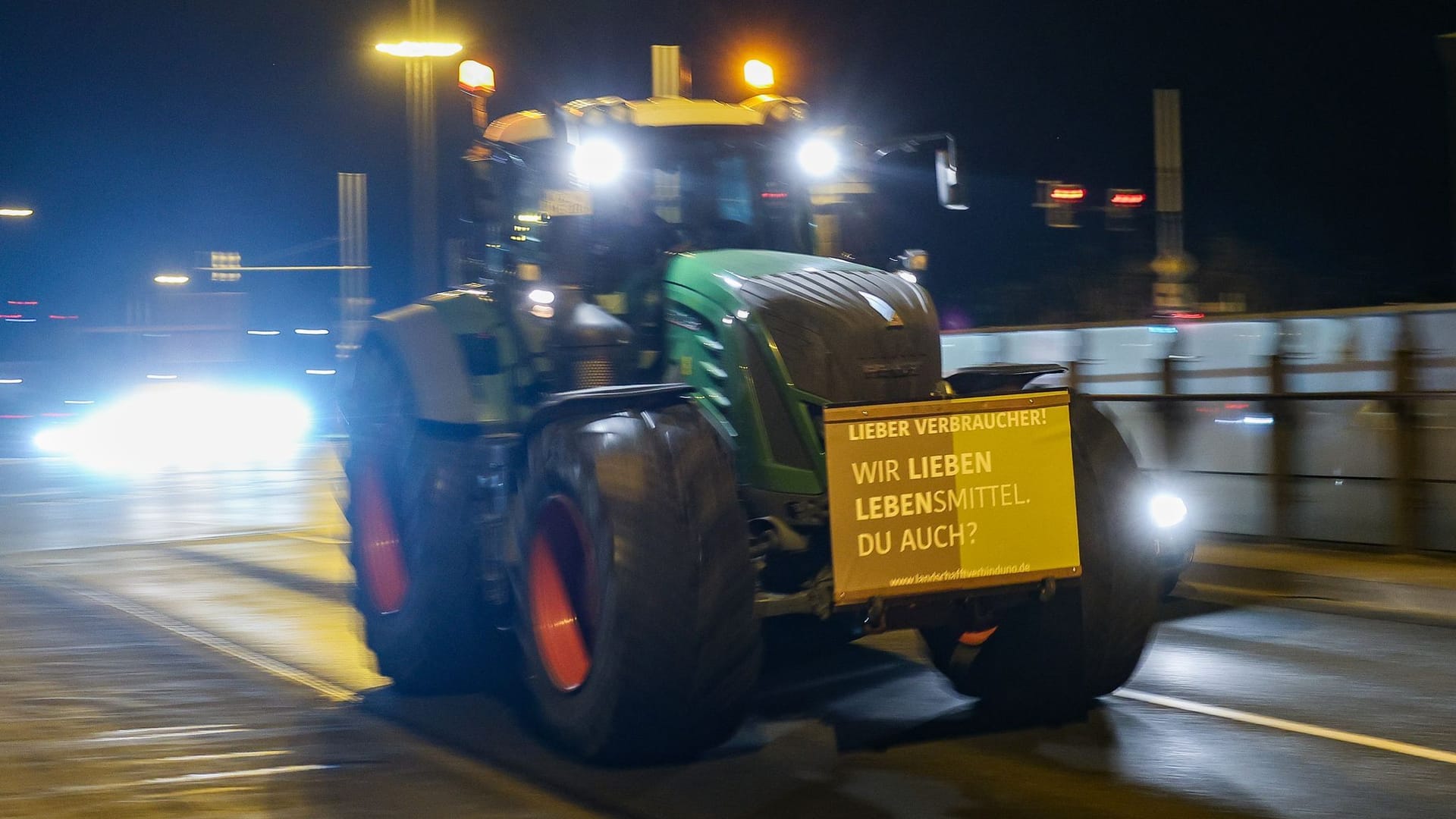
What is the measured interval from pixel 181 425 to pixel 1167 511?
3264 centimetres

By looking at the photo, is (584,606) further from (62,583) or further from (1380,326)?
(1380,326)

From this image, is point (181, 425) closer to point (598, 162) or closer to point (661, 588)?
point (598, 162)

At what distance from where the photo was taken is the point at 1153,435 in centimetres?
1508

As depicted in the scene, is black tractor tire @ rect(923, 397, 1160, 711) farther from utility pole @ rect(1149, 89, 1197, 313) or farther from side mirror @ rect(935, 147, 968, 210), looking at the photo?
utility pole @ rect(1149, 89, 1197, 313)

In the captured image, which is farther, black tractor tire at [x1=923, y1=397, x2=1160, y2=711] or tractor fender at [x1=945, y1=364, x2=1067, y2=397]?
tractor fender at [x1=945, y1=364, x2=1067, y2=397]

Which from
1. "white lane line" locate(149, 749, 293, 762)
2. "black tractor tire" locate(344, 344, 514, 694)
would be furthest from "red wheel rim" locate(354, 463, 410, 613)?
"white lane line" locate(149, 749, 293, 762)

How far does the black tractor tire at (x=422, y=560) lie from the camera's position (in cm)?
864

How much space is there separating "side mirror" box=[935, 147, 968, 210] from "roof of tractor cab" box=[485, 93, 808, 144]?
758 millimetres

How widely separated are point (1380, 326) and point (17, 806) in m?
11.6

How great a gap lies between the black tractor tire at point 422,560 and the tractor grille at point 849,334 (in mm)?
2040

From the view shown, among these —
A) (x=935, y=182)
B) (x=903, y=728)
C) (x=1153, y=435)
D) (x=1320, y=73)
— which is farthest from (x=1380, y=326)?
(x=1320, y=73)

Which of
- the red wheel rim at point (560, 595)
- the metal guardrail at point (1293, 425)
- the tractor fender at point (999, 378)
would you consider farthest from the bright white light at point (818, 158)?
the metal guardrail at point (1293, 425)

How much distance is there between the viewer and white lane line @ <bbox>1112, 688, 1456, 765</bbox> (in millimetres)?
6945

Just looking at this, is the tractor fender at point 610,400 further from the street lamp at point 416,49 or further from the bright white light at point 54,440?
the bright white light at point 54,440
